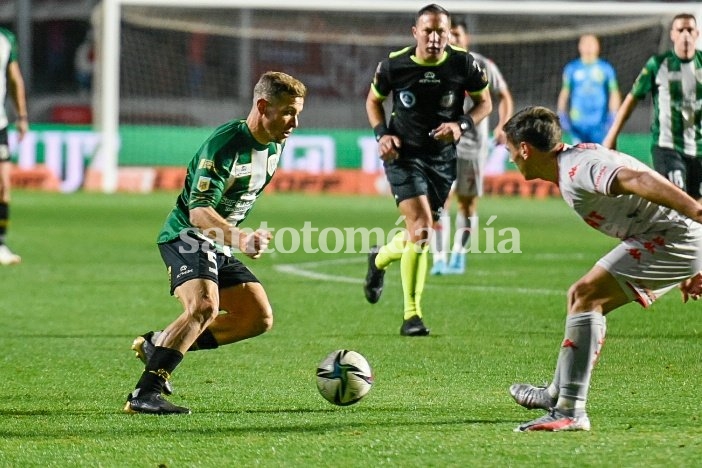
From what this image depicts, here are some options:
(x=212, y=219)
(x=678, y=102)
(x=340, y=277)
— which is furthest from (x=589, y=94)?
(x=212, y=219)

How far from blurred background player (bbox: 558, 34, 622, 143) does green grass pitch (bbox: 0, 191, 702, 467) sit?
23.8 ft

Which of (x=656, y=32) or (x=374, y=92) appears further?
(x=656, y=32)

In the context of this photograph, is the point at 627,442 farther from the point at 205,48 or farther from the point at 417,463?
the point at 205,48

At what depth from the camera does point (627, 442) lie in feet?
17.2

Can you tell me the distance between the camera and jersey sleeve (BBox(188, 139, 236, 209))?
6012 millimetres

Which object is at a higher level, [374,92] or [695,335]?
[374,92]

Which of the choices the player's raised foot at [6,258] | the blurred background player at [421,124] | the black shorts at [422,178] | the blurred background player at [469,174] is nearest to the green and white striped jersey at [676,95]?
the blurred background player at [469,174]

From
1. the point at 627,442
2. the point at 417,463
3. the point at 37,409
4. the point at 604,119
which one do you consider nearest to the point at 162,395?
the point at 37,409

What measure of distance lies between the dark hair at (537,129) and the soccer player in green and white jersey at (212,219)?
1.14 m

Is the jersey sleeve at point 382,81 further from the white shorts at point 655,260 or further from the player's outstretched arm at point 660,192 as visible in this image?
the player's outstretched arm at point 660,192

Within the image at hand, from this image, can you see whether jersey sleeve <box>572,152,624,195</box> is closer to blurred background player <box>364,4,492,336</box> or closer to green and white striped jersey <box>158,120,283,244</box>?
green and white striped jersey <box>158,120,283,244</box>

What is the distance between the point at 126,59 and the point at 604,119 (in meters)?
9.59

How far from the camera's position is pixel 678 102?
10719mm

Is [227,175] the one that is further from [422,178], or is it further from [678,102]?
[678,102]
